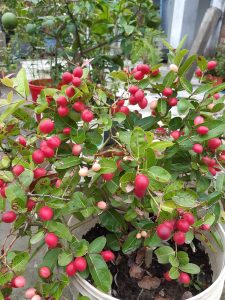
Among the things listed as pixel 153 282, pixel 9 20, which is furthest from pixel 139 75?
pixel 9 20

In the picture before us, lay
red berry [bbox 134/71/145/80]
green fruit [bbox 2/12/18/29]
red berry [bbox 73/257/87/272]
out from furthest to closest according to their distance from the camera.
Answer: green fruit [bbox 2/12/18/29] < red berry [bbox 134/71/145/80] < red berry [bbox 73/257/87/272]

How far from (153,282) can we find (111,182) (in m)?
0.34

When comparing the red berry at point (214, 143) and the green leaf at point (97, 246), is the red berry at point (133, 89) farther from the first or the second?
the green leaf at point (97, 246)

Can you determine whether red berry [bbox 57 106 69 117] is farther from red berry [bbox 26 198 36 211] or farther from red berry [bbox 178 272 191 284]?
red berry [bbox 178 272 191 284]

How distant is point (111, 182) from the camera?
2.06ft

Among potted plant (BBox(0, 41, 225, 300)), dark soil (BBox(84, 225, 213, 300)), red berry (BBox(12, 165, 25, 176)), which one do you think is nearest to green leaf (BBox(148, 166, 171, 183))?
potted plant (BBox(0, 41, 225, 300))

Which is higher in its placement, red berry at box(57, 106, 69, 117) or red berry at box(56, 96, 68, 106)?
red berry at box(56, 96, 68, 106)

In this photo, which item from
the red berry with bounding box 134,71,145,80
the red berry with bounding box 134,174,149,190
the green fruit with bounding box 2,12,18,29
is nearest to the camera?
the red berry with bounding box 134,174,149,190

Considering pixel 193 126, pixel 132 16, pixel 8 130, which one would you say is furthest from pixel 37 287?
pixel 132 16

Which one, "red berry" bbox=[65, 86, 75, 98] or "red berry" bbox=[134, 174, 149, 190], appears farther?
"red berry" bbox=[65, 86, 75, 98]

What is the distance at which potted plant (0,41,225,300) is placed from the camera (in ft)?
1.82

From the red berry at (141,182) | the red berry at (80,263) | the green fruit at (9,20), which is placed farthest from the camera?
the green fruit at (9,20)

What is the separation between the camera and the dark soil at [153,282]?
0.78 meters

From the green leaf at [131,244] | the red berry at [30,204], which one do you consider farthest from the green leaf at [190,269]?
the red berry at [30,204]
